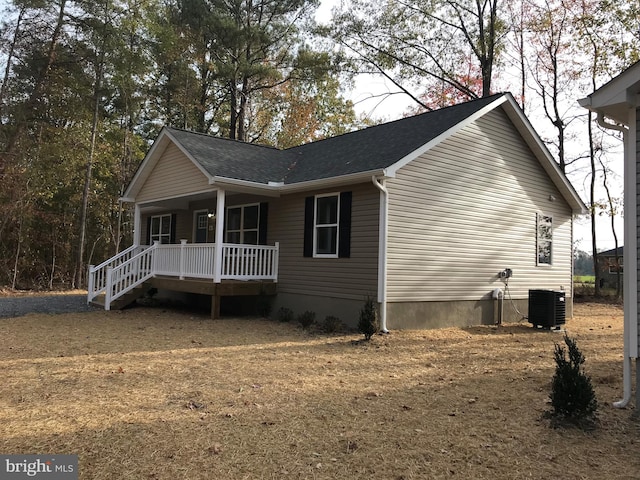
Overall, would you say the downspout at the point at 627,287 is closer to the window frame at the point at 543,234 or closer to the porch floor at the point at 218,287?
the porch floor at the point at 218,287

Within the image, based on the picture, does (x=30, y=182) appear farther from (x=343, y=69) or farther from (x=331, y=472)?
(x=331, y=472)

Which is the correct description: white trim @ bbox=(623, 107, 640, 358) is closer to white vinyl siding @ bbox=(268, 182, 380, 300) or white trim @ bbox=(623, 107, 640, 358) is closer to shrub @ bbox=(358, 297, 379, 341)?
shrub @ bbox=(358, 297, 379, 341)

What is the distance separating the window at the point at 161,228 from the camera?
16816mm

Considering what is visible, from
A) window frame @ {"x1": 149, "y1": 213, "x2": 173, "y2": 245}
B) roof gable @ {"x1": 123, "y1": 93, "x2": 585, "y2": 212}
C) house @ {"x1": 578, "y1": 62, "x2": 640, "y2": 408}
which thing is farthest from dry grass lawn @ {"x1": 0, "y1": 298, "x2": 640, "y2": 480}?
window frame @ {"x1": 149, "y1": 213, "x2": 173, "y2": 245}

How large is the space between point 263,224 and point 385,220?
3968 mm

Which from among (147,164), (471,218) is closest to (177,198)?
(147,164)

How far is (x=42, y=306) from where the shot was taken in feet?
43.2

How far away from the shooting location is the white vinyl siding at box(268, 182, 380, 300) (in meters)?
9.98

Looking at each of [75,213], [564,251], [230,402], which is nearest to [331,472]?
[230,402]

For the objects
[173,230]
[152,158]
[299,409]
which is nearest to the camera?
[299,409]

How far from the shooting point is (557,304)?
Result: 1147cm

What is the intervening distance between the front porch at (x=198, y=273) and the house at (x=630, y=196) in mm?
8082

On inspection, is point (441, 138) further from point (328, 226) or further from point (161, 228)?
point (161, 228)

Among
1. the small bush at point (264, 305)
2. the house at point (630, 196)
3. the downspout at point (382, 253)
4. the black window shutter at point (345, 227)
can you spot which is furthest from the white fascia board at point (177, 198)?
the house at point (630, 196)
